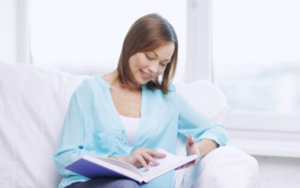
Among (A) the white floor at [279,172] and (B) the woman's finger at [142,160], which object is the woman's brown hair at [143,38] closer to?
(B) the woman's finger at [142,160]

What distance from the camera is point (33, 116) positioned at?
1512mm

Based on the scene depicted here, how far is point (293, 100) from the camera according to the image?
6.89ft

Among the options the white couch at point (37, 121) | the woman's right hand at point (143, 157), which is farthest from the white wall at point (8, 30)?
the woman's right hand at point (143, 157)

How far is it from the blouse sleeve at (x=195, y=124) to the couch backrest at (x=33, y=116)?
0.11 meters

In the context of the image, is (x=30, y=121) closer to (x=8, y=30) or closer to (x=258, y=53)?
(x=8, y=30)

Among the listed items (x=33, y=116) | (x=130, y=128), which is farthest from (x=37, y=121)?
(x=130, y=128)

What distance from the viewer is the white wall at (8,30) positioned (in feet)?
7.45

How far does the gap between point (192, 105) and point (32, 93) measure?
0.72 metres

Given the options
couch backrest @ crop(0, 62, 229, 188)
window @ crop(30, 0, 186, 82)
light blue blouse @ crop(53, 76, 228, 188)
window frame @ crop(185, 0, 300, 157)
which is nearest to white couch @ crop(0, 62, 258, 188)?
couch backrest @ crop(0, 62, 229, 188)

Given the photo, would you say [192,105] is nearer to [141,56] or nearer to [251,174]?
[141,56]

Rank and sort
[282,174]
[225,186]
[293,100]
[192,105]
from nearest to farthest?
[225,186], [192,105], [282,174], [293,100]

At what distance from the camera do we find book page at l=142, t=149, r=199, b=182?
101cm

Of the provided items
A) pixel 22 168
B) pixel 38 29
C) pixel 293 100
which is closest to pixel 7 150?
pixel 22 168

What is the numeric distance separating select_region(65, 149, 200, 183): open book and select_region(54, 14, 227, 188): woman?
18cm
